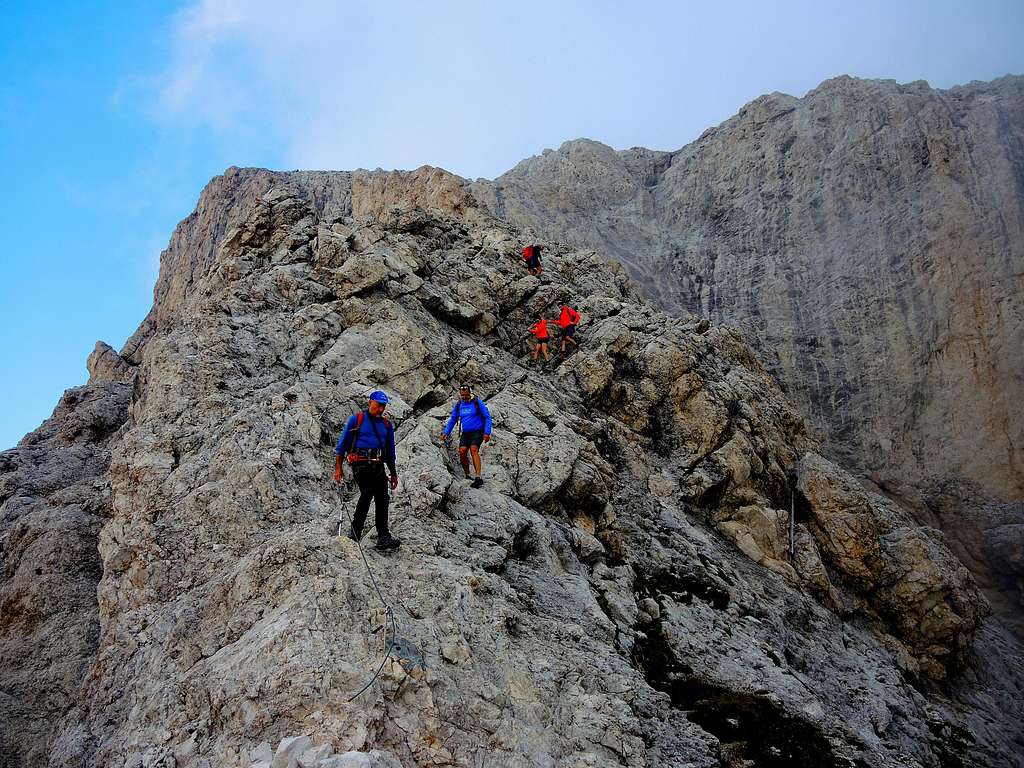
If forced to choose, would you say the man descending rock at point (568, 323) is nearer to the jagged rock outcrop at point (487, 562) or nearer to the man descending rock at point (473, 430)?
the jagged rock outcrop at point (487, 562)

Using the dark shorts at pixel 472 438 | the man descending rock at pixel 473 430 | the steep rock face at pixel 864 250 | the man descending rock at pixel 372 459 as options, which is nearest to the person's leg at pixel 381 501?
the man descending rock at pixel 372 459

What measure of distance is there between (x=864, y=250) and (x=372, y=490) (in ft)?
120

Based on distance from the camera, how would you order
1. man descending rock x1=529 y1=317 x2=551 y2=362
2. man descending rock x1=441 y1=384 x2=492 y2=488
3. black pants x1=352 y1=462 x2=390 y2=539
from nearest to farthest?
black pants x1=352 y1=462 x2=390 y2=539 → man descending rock x1=441 y1=384 x2=492 y2=488 → man descending rock x1=529 y1=317 x2=551 y2=362

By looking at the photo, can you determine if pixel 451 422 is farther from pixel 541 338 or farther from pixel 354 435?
pixel 541 338

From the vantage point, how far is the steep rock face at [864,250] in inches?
1259

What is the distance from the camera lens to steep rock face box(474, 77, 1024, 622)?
3198 cm

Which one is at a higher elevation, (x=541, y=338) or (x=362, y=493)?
(x=541, y=338)

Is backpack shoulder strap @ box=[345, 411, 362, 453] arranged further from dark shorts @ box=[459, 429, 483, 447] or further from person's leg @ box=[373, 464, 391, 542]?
dark shorts @ box=[459, 429, 483, 447]

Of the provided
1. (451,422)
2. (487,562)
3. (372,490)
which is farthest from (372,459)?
(451,422)

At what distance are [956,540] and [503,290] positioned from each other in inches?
874

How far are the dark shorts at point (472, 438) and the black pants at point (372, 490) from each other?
12.2 feet

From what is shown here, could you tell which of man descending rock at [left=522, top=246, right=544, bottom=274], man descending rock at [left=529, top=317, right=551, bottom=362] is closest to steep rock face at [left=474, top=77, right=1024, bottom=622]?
man descending rock at [left=522, top=246, right=544, bottom=274]

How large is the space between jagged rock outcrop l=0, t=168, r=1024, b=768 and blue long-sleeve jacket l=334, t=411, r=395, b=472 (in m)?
1.42

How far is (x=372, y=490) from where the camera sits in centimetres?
1076
